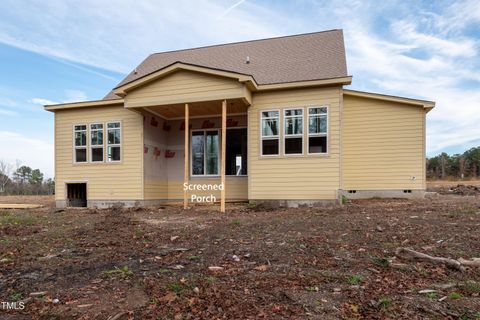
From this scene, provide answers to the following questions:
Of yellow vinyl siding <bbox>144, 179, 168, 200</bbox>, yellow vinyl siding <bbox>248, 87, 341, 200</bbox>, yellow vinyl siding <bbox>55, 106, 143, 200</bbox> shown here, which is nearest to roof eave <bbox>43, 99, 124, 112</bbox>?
yellow vinyl siding <bbox>55, 106, 143, 200</bbox>

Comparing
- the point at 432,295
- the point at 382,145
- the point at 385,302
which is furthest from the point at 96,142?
the point at 432,295

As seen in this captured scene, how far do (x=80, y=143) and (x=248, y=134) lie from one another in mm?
7062

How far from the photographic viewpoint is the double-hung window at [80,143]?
11922mm

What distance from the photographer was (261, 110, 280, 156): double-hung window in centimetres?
996

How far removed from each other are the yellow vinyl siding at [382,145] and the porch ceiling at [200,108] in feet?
13.7

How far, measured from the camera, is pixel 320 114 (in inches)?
378

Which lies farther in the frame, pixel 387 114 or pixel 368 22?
pixel 368 22

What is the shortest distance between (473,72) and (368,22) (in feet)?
33.5

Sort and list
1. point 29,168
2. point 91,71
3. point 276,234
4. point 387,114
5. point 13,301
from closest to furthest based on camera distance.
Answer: point 13,301
point 276,234
point 387,114
point 91,71
point 29,168

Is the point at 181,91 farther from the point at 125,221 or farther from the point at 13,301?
the point at 13,301

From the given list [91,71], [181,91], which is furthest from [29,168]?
[181,91]

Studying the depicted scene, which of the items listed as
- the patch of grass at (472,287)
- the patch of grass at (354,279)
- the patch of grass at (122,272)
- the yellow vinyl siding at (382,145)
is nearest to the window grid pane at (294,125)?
the yellow vinyl siding at (382,145)

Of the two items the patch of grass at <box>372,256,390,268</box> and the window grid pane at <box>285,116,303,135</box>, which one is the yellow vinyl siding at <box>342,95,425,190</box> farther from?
the patch of grass at <box>372,256,390,268</box>

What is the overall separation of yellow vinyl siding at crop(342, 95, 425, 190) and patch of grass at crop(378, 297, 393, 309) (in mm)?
9101
